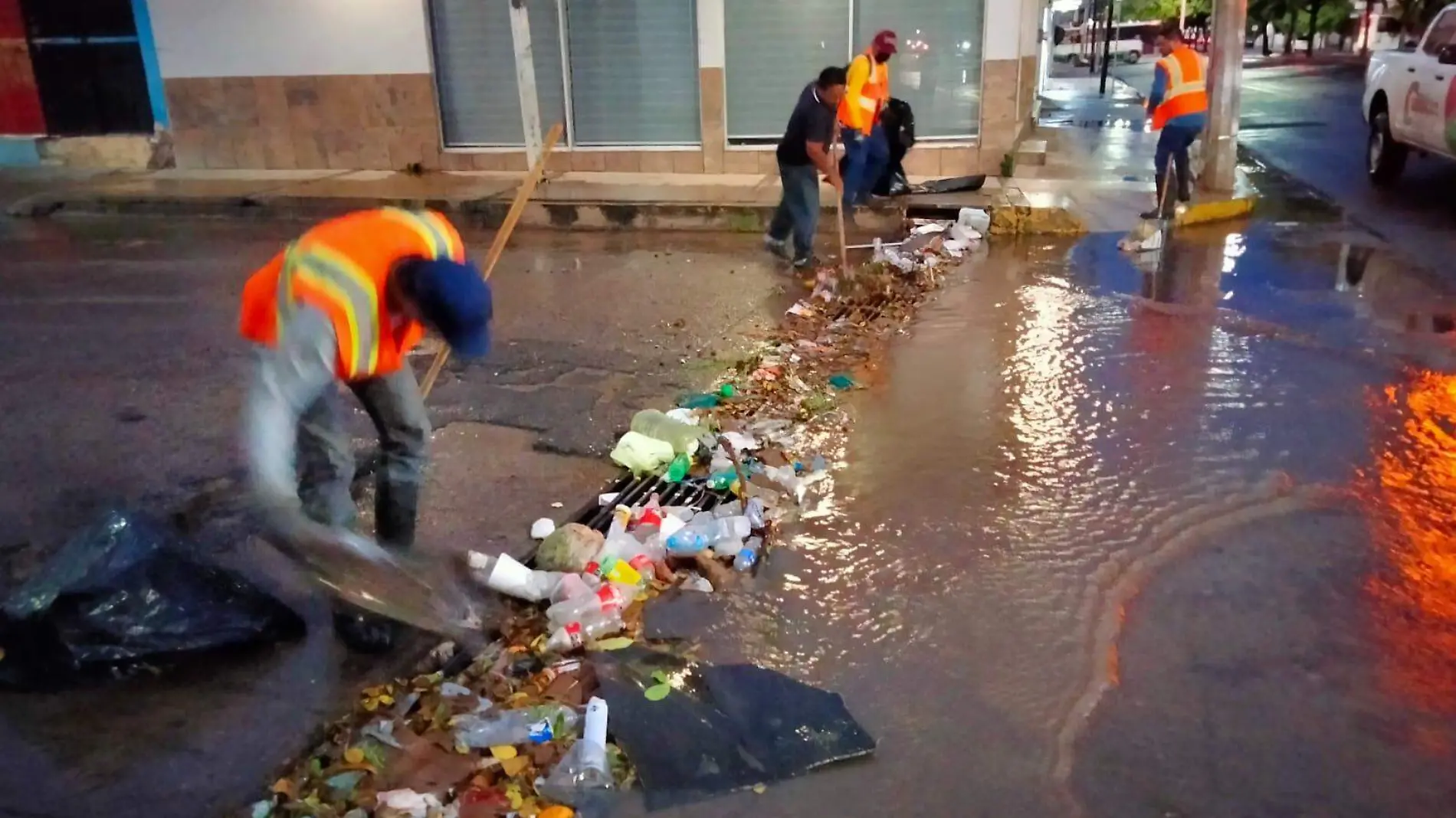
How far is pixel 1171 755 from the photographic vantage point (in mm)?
3037

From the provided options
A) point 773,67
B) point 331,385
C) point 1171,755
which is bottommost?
point 1171,755

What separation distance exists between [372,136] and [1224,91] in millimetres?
9397

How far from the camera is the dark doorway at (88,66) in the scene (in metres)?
13.6

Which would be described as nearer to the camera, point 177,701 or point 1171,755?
point 1171,755

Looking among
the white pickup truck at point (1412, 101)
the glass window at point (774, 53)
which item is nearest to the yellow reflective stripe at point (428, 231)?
the glass window at point (774, 53)

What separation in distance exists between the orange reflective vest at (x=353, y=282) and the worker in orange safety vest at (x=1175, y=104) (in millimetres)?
8093

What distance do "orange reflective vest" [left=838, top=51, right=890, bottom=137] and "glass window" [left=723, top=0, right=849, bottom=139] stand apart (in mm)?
1807

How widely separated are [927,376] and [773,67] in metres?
6.74

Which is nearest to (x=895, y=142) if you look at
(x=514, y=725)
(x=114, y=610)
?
(x=514, y=725)

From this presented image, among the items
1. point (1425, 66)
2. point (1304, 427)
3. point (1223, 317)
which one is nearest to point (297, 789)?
point (1304, 427)

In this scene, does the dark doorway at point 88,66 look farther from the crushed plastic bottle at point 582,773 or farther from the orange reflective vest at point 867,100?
the crushed plastic bottle at point 582,773

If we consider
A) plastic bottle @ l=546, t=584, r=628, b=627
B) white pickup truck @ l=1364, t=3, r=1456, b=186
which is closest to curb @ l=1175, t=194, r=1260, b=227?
white pickup truck @ l=1364, t=3, r=1456, b=186

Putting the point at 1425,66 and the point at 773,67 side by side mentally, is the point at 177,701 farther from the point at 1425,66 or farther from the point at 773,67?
the point at 1425,66

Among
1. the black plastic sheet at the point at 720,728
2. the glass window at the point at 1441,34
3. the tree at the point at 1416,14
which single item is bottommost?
the black plastic sheet at the point at 720,728
